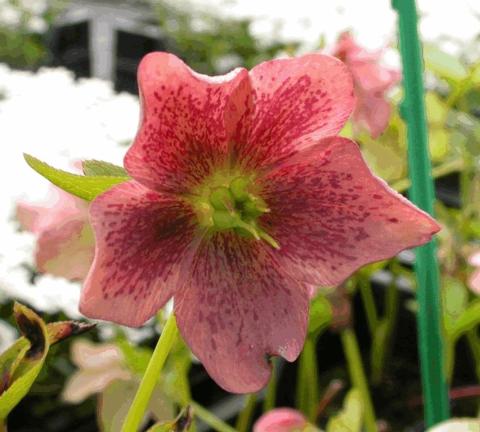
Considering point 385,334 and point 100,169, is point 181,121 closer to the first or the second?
point 100,169

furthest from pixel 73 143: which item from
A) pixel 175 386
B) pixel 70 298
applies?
pixel 175 386

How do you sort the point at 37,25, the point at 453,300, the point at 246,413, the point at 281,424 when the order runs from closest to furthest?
the point at 281,424 → the point at 453,300 → the point at 246,413 → the point at 37,25

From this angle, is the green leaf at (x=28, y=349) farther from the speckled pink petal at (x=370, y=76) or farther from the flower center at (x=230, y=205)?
the speckled pink petal at (x=370, y=76)

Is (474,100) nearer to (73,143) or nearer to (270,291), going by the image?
(73,143)

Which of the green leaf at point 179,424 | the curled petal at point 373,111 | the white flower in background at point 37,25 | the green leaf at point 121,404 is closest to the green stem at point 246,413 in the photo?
the green leaf at point 121,404

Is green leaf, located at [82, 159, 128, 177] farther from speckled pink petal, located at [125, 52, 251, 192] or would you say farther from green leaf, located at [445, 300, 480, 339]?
green leaf, located at [445, 300, 480, 339]

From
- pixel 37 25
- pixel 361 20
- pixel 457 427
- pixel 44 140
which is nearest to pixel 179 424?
pixel 457 427

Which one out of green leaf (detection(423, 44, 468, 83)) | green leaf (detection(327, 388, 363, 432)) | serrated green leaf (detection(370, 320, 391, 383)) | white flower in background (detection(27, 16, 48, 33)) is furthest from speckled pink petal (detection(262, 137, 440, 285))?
white flower in background (detection(27, 16, 48, 33))
